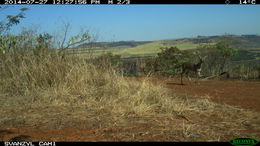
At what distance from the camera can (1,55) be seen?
31.0 ft

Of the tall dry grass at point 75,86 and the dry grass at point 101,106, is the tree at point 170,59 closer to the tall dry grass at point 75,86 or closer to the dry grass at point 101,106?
→ the tall dry grass at point 75,86

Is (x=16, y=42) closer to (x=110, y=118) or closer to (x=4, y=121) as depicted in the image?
(x=4, y=121)

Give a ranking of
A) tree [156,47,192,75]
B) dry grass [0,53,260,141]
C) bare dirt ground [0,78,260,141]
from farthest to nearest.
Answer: tree [156,47,192,75] → dry grass [0,53,260,141] → bare dirt ground [0,78,260,141]

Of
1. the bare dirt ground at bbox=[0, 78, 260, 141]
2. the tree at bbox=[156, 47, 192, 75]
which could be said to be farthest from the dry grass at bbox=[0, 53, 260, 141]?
the tree at bbox=[156, 47, 192, 75]

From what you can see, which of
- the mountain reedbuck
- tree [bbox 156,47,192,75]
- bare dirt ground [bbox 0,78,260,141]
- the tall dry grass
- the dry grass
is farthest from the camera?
tree [bbox 156,47,192,75]

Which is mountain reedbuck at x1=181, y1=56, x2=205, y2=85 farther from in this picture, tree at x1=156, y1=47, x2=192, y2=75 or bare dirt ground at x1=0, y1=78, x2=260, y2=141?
bare dirt ground at x1=0, y1=78, x2=260, y2=141

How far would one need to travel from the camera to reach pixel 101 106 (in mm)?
6211

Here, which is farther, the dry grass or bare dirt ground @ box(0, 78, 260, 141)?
the dry grass

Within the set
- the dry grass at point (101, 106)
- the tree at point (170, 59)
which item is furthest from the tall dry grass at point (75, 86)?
the tree at point (170, 59)

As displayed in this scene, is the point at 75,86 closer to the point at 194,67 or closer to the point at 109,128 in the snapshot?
the point at 109,128

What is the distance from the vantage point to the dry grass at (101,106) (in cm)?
463

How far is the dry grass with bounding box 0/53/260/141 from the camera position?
463 cm

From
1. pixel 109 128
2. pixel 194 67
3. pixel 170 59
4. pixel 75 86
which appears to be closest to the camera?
pixel 109 128

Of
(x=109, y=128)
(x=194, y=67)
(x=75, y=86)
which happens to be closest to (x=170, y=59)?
(x=194, y=67)
